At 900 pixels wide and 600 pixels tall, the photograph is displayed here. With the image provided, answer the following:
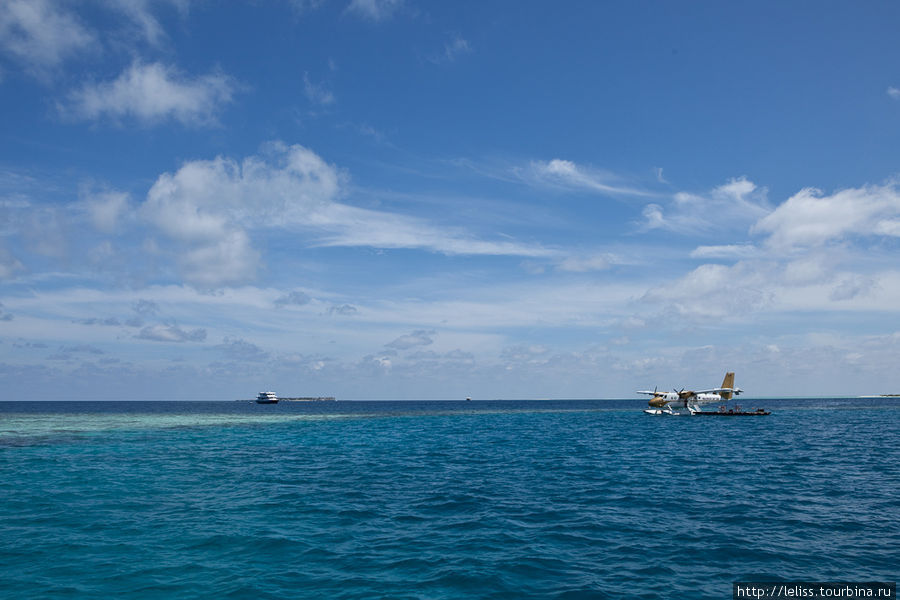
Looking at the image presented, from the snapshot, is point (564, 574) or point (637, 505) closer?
point (564, 574)

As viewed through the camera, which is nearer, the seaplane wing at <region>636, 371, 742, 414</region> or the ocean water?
the ocean water

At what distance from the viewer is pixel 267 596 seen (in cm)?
1662

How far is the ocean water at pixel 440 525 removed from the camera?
17.8 meters

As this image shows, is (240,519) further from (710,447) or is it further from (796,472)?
(710,447)

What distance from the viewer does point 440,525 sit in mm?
24844

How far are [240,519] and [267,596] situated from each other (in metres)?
10.4

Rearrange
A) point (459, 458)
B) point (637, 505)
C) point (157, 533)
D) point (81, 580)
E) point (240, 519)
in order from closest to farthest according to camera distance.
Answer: point (81, 580)
point (157, 533)
point (240, 519)
point (637, 505)
point (459, 458)

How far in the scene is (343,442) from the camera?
6606 cm

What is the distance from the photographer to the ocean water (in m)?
17.8

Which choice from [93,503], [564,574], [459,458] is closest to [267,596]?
[564,574]

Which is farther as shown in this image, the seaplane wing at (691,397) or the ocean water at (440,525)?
the seaplane wing at (691,397)

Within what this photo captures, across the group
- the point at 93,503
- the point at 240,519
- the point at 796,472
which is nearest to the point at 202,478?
the point at 93,503

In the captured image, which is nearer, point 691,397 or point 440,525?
point 440,525

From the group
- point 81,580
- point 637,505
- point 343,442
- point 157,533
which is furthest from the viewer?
point 343,442
